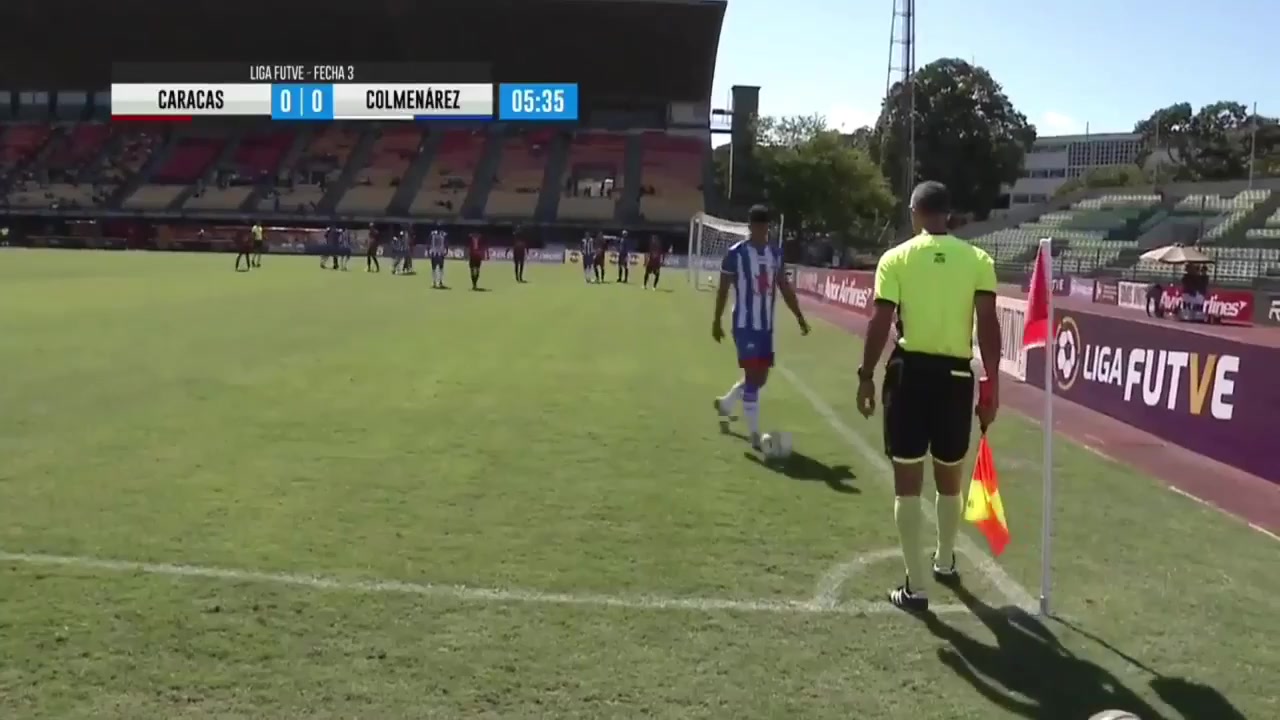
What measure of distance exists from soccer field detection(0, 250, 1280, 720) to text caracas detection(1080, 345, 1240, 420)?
1.31 metres

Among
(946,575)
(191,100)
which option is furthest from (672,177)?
(946,575)

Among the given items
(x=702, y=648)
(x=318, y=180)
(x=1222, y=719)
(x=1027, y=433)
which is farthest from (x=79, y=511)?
(x=318, y=180)

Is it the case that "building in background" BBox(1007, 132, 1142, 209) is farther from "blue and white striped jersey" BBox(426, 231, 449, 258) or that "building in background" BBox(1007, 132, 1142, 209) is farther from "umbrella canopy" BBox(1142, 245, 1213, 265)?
"blue and white striped jersey" BBox(426, 231, 449, 258)

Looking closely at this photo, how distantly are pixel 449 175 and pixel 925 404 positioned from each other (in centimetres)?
6891

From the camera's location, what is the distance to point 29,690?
13.5 ft

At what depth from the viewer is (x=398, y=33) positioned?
205 ft

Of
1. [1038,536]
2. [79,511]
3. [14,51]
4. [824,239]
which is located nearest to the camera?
[79,511]

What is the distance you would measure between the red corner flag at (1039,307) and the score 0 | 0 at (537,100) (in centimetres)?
6476

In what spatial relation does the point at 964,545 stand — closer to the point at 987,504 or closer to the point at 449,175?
the point at 987,504

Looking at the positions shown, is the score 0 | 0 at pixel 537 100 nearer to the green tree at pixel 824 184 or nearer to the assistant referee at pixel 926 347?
the green tree at pixel 824 184

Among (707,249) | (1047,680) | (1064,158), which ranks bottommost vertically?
(1047,680)

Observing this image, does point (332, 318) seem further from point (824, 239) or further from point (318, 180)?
point (824, 239)

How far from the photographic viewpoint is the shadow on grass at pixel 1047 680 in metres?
4.33

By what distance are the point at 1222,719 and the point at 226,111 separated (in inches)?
2905
